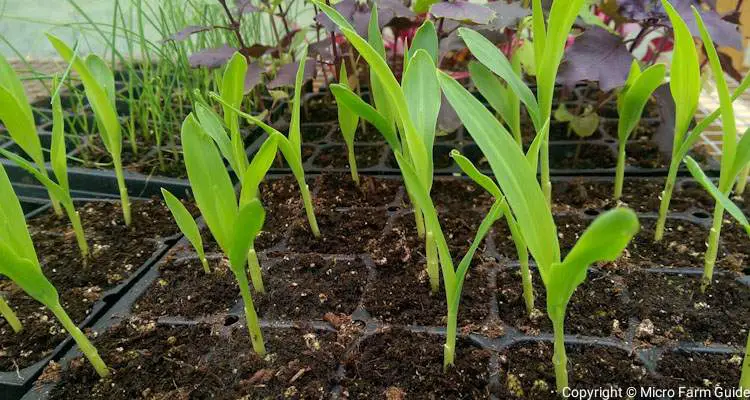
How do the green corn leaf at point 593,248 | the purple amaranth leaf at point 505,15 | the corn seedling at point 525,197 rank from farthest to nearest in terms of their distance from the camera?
the purple amaranth leaf at point 505,15
the corn seedling at point 525,197
the green corn leaf at point 593,248

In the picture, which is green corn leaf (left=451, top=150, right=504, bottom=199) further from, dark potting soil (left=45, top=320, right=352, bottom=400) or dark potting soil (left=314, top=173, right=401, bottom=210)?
dark potting soil (left=314, top=173, right=401, bottom=210)

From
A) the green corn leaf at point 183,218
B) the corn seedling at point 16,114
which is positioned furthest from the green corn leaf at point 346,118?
the corn seedling at point 16,114

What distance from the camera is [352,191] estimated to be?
3.13 ft

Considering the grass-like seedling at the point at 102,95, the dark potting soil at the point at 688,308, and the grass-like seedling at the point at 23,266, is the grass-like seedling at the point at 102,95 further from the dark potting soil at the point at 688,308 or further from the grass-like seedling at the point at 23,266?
the dark potting soil at the point at 688,308

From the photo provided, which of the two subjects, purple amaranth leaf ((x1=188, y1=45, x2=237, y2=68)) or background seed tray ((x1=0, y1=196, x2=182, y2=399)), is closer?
background seed tray ((x1=0, y1=196, x2=182, y2=399))

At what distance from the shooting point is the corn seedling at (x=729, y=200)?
0.40 m

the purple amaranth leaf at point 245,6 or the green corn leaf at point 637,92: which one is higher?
the purple amaranth leaf at point 245,6

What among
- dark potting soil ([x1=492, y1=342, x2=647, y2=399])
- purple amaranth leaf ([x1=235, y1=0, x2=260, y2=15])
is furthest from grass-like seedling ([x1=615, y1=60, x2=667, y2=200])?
purple amaranth leaf ([x1=235, y1=0, x2=260, y2=15])

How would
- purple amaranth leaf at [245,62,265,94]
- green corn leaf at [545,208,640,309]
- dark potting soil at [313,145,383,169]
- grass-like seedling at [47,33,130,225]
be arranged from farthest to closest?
dark potting soil at [313,145,383,169] < purple amaranth leaf at [245,62,265,94] < grass-like seedling at [47,33,130,225] < green corn leaf at [545,208,640,309]

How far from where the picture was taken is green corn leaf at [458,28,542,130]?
0.60 metres

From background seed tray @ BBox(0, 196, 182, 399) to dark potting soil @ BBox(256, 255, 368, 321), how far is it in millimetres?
168

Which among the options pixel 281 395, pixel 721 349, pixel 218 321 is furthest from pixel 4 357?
pixel 721 349

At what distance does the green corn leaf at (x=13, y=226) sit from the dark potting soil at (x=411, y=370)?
0.35m

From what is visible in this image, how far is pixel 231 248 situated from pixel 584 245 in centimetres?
29
